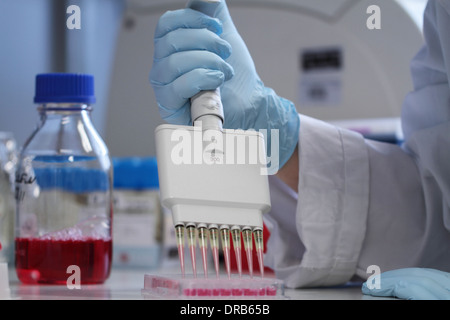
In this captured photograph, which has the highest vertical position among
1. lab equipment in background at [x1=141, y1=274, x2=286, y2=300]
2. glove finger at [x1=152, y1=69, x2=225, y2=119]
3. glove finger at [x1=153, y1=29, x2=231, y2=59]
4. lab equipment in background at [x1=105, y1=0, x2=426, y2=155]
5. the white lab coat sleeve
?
lab equipment in background at [x1=105, y1=0, x2=426, y2=155]

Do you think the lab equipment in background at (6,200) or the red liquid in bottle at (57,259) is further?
the lab equipment in background at (6,200)

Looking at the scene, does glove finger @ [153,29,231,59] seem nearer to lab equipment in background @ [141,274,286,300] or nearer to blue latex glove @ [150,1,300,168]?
blue latex glove @ [150,1,300,168]

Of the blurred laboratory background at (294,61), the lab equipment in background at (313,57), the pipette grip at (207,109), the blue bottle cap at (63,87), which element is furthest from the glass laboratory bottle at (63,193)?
the lab equipment in background at (313,57)

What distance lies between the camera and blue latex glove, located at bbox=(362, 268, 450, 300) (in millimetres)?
691

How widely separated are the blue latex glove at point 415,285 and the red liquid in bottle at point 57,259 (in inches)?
16.5

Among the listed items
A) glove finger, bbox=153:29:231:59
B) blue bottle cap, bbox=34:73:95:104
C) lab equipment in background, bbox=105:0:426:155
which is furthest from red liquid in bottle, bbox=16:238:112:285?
lab equipment in background, bbox=105:0:426:155

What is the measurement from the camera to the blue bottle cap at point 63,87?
946 mm

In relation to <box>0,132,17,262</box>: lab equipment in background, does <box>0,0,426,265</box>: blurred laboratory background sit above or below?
above

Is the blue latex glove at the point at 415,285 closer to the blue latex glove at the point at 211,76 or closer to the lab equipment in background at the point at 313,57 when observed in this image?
the blue latex glove at the point at 211,76

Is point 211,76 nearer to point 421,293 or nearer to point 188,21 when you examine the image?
point 188,21

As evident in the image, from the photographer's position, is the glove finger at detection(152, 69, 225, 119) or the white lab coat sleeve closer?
the glove finger at detection(152, 69, 225, 119)

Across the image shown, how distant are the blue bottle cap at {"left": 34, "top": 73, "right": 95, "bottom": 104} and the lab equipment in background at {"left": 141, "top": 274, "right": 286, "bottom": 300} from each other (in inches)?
15.9

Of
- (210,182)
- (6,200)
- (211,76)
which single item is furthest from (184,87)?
(6,200)

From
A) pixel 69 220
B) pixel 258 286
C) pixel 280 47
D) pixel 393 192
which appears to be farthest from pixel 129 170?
pixel 258 286
